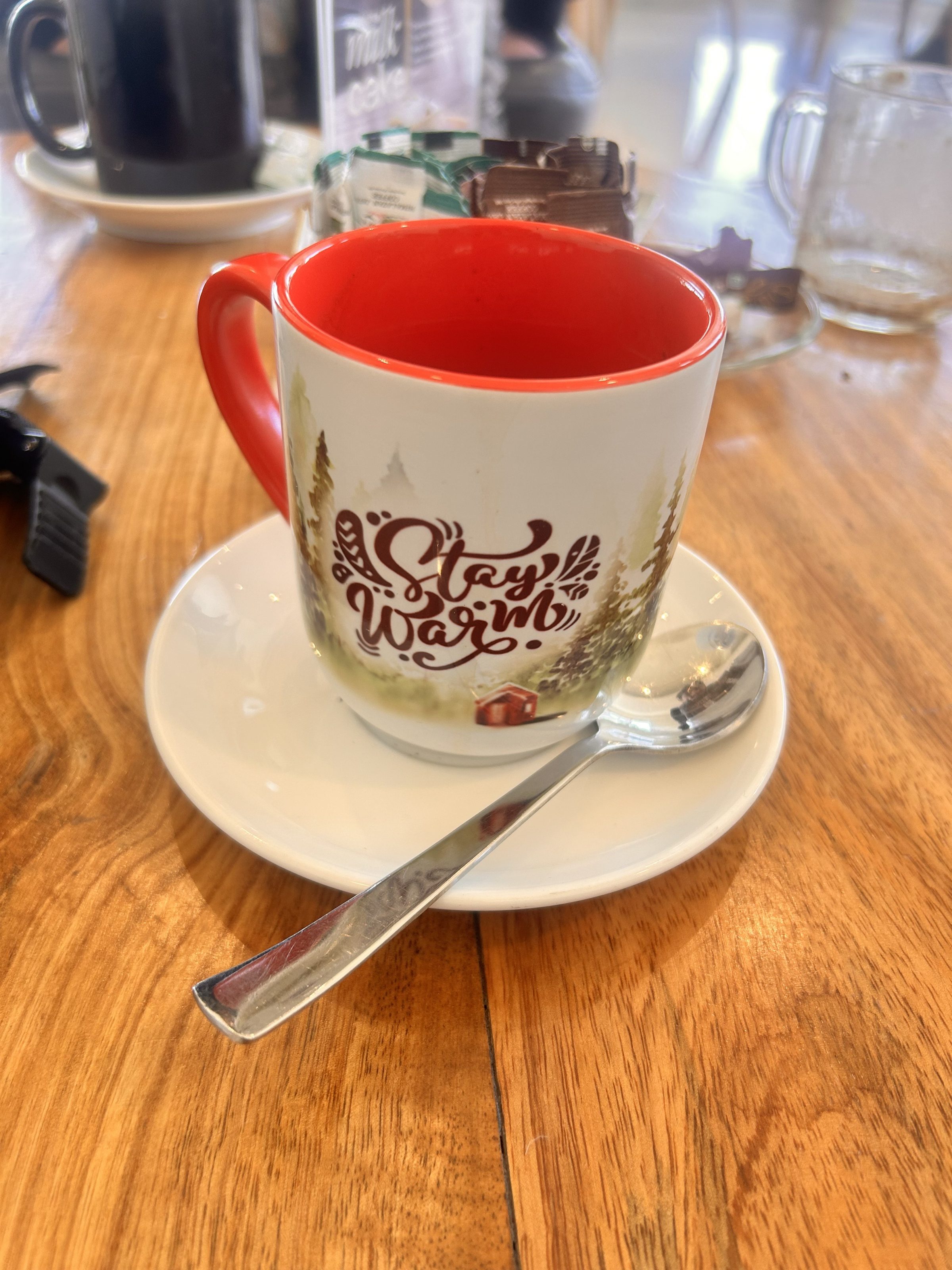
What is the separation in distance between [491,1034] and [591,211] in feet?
1.78

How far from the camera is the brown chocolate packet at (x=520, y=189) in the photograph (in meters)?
0.59

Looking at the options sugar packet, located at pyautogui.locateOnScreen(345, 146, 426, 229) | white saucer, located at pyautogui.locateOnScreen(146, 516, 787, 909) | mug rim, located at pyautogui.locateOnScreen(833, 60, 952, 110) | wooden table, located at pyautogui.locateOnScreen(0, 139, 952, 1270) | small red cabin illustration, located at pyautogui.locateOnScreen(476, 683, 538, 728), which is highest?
mug rim, located at pyautogui.locateOnScreen(833, 60, 952, 110)

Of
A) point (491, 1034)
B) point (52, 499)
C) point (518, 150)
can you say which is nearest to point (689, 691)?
point (491, 1034)

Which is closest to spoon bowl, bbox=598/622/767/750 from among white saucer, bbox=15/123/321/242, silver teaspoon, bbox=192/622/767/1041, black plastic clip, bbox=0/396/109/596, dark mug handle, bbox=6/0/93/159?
silver teaspoon, bbox=192/622/767/1041

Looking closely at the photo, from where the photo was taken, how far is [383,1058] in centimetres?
29

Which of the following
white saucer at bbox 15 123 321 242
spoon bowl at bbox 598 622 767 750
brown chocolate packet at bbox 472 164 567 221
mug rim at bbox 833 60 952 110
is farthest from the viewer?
white saucer at bbox 15 123 321 242

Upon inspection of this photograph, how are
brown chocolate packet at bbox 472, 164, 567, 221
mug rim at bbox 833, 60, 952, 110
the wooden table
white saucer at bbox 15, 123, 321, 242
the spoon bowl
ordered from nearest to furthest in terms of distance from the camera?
the wooden table → the spoon bowl → brown chocolate packet at bbox 472, 164, 567, 221 → mug rim at bbox 833, 60, 952, 110 → white saucer at bbox 15, 123, 321, 242

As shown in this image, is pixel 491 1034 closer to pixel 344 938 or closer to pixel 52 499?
pixel 344 938

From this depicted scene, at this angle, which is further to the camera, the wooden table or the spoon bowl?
the spoon bowl

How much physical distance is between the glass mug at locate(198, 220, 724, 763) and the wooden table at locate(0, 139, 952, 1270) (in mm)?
93

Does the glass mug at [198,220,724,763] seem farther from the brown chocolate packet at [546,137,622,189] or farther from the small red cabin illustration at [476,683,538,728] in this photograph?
the brown chocolate packet at [546,137,622,189]

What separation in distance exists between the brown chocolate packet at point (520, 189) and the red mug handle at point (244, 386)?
26 cm

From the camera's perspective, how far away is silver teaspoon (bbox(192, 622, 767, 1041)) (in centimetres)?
27

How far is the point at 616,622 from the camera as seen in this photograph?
345 millimetres
